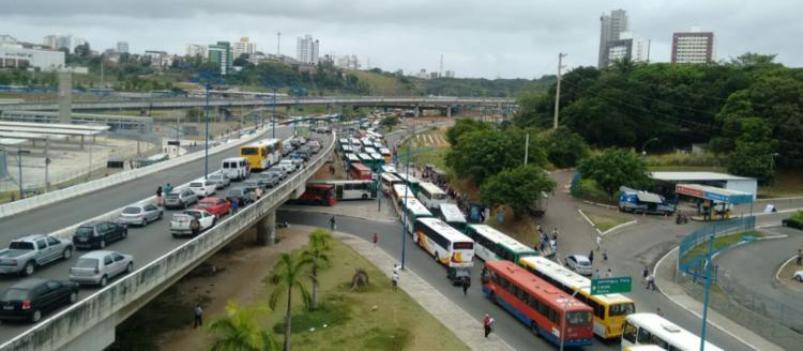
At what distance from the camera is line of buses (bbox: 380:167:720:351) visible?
27.2m

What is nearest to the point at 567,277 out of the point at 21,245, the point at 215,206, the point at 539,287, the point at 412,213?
the point at 539,287

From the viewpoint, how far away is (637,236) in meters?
48.9

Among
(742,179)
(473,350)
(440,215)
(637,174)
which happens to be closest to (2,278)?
(473,350)

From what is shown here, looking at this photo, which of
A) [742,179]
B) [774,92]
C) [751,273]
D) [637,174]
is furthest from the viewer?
[774,92]

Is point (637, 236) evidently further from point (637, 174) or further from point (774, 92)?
point (774, 92)

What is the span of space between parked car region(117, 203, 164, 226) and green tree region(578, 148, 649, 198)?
36912mm

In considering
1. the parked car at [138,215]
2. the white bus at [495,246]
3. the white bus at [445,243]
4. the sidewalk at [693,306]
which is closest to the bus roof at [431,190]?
the white bus at [445,243]

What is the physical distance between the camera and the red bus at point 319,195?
212ft

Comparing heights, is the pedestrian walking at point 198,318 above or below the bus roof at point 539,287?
below

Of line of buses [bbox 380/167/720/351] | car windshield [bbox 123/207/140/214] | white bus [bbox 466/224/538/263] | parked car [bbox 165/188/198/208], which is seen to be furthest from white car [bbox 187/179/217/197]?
white bus [bbox 466/224/538/263]

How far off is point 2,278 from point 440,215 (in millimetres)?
33529

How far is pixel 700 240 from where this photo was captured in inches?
1869

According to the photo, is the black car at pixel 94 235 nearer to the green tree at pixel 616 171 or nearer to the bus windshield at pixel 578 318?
the bus windshield at pixel 578 318

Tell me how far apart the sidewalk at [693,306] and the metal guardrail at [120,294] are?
23239mm
